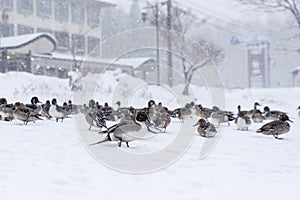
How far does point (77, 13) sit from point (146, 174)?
39027 mm

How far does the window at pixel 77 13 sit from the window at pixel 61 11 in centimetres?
78

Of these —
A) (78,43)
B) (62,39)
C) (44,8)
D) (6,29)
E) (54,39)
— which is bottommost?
(54,39)

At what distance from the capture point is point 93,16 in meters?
43.8

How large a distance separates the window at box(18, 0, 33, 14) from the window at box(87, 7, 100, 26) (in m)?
6.52

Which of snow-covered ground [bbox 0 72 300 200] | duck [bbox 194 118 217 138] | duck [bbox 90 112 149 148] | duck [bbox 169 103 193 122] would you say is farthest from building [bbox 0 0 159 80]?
duck [bbox 90 112 149 148]

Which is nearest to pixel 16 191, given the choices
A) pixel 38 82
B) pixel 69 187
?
pixel 69 187

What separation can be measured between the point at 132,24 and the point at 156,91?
44234 millimetres

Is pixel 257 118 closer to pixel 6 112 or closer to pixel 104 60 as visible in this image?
pixel 6 112

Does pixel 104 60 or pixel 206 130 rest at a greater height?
pixel 104 60

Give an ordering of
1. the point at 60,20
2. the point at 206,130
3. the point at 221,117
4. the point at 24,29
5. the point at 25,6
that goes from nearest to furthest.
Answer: the point at 206,130 → the point at 221,117 → the point at 25,6 → the point at 24,29 → the point at 60,20

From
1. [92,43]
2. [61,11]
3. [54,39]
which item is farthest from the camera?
[92,43]

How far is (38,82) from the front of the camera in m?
25.6

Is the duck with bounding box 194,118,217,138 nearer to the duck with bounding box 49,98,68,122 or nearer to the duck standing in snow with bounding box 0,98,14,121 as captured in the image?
the duck with bounding box 49,98,68,122

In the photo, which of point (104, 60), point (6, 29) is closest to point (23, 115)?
point (104, 60)
